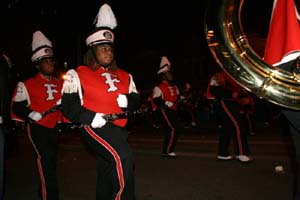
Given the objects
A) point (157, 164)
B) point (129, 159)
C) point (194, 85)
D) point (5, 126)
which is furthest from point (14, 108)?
point (194, 85)

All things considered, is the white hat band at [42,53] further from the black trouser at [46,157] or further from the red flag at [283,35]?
the red flag at [283,35]

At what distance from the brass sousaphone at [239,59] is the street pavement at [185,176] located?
9.24 ft

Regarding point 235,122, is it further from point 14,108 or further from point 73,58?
point 73,58

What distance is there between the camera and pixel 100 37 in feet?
11.5

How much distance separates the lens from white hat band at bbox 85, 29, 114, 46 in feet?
11.5

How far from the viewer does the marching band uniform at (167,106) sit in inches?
283

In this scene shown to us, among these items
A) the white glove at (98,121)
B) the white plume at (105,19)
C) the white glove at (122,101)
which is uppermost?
the white plume at (105,19)

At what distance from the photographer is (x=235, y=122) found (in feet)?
20.6

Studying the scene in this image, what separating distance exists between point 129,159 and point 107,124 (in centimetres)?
42

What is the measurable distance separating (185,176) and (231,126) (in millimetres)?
1559

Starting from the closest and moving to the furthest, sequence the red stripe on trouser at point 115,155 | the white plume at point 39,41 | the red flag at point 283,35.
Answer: the red flag at point 283,35, the red stripe on trouser at point 115,155, the white plume at point 39,41

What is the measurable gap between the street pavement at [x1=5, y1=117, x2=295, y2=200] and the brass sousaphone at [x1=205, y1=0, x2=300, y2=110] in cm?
282

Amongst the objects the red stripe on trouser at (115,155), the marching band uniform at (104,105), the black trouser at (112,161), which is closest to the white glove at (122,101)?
the marching band uniform at (104,105)

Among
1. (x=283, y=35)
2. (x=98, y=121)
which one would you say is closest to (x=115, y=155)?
(x=98, y=121)
